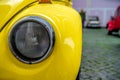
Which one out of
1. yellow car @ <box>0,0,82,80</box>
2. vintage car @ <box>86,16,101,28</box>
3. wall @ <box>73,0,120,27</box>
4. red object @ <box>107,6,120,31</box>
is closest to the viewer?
yellow car @ <box>0,0,82,80</box>

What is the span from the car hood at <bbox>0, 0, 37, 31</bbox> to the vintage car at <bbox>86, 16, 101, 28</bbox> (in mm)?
12702

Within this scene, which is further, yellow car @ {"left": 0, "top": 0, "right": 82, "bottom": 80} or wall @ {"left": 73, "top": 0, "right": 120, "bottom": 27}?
wall @ {"left": 73, "top": 0, "right": 120, "bottom": 27}

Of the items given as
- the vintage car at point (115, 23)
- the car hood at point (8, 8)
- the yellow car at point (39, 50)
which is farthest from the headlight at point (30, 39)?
the vintage car at point (115, 23)

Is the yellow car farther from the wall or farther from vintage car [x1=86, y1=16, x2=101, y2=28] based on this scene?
the wall

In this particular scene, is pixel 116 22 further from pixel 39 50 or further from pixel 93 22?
pixel 39 50

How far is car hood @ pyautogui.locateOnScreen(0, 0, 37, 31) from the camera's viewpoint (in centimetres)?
122

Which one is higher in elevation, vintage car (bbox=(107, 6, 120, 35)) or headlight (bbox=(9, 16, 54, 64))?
headlight (bbox=(9, 16, 54, 64))

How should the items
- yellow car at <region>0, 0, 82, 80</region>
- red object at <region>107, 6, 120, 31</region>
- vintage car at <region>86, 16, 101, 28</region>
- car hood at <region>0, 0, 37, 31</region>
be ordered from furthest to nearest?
1. vintage car at <region>86, 16, 101, 28</region>
2. red object at <region>107, 6, 120, 31</region>
3. car hood at <region>0, 0, 37, 31</region>
4. yellow car at <region>0, 0, 82, 80</region>

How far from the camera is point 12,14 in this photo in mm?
1247

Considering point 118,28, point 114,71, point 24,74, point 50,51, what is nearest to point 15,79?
point 24,74

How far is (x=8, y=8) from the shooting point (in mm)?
1262

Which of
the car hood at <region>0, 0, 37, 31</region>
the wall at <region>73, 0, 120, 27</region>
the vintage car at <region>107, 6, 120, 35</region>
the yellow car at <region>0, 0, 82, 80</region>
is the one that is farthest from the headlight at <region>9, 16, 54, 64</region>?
the wall at <region>73, 0, 120, 27</region>

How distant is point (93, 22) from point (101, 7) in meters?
1.56

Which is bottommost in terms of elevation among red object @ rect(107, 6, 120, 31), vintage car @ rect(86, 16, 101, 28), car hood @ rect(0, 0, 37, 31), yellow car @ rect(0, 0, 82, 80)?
vintage car @ rect(86, 16, 101, 28)
